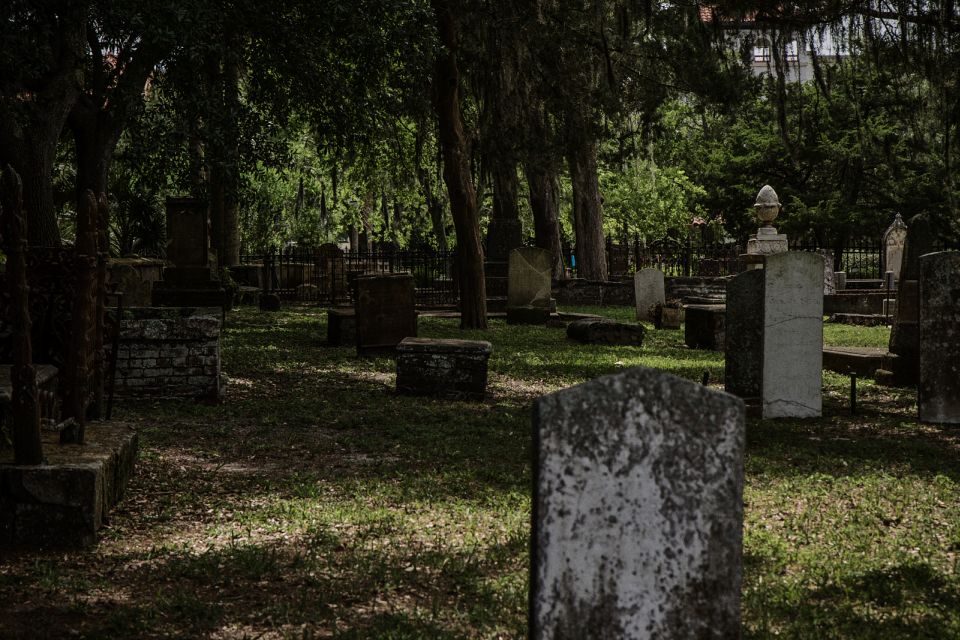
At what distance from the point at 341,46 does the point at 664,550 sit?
488 inches

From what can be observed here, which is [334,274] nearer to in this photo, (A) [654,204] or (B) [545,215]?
(B) [545,215]

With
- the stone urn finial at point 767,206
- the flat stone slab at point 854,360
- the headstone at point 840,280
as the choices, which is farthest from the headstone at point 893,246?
the flat stone slab at point 854,360

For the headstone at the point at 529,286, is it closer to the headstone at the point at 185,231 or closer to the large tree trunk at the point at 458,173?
the large tree trunk at the point at 458,173

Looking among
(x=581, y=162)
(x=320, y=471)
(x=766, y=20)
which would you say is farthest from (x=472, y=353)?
(x=581, y=162)

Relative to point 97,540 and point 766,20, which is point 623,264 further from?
point 97,540

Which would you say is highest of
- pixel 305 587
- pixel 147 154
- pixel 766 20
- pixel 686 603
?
pixel 766 20

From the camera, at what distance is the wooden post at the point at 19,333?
480 cm

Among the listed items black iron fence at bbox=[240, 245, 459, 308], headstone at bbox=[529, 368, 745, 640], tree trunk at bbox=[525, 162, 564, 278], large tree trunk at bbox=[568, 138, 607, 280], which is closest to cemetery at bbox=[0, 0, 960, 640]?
headstone at bbox=[529, 368, 745, 640]

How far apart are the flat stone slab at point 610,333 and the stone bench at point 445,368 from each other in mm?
6017

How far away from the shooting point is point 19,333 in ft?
15.8

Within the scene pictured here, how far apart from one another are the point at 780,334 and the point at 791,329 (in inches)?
4.3

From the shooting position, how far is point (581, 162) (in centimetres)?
2175

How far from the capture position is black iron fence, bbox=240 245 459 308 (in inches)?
1088

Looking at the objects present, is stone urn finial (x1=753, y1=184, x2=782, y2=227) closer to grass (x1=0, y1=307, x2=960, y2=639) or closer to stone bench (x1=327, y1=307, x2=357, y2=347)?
stone bench (x1=327, y1=307, x2=357, y2=347)
